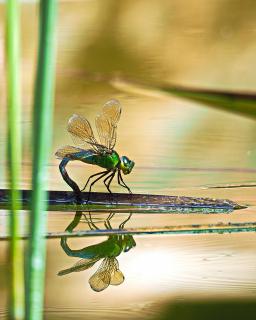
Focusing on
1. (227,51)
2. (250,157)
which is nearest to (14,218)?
(250,157)

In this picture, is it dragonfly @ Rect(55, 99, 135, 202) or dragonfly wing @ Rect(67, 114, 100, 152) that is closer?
dragonfly @ Rect(55, 99, 135, 202)

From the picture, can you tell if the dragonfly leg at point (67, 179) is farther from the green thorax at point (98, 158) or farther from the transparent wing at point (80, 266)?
the transparent wing at point (80, 266)

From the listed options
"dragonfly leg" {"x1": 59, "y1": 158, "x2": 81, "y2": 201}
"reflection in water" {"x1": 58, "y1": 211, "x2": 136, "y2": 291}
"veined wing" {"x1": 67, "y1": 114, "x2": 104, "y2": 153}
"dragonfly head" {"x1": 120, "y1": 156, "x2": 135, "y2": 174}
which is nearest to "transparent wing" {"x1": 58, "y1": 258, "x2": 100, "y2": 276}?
"reflection in water" {"x1": 58, "y1": 211, "x2": 136, "y2": 291}

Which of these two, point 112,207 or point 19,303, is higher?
point 112,207

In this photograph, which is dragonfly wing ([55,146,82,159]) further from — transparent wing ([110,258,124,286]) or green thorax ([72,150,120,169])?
transparent wing ([110,258,124,286])

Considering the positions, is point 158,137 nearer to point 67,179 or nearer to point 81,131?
point 81,131

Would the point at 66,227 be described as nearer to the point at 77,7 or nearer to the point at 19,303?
the point at 19,303
